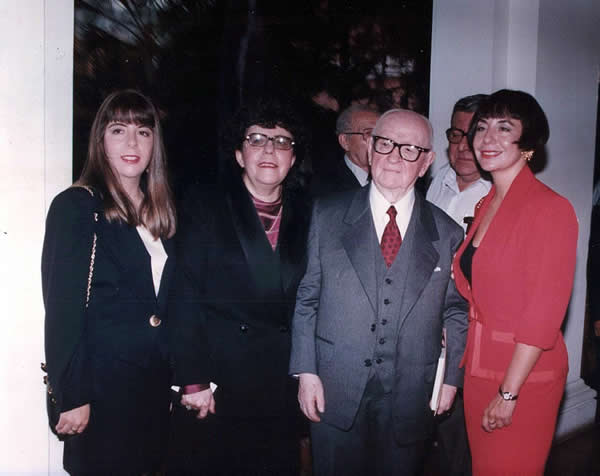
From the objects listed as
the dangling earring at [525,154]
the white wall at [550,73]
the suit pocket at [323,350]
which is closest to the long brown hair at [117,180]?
the suit pocket at [323,350]

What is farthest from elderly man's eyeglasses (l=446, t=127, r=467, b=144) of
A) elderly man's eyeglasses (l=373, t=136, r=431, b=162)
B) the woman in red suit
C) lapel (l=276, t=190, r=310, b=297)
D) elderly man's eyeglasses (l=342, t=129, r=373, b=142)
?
lapel (l=276, t=190, r=310, b=297)

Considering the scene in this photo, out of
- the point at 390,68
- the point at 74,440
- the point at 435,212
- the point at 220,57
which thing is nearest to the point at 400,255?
the point at 435,212

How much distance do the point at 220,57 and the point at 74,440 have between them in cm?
224

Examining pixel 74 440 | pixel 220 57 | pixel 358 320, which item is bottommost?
pixel 74 440

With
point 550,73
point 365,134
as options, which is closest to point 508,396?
point 365,134

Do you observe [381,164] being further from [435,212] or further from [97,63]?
[97,63]

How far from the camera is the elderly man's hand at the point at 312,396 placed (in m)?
2.03

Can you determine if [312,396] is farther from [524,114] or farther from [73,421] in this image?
[524,114]

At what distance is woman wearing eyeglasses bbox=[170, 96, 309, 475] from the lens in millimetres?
2084

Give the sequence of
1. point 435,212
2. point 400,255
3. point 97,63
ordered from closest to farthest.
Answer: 1. point 400,255
2. point 435,212
3. point 97,63

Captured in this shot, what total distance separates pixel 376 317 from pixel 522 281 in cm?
54

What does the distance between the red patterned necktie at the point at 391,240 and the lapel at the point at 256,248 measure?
16.7 inches

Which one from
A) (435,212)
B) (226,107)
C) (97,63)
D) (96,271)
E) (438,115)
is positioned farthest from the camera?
(438,115)

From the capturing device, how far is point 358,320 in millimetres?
1984
